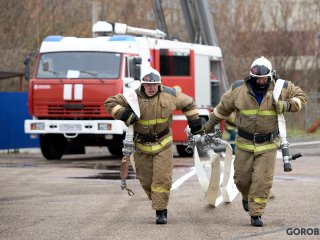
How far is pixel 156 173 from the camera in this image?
1180 centimetres

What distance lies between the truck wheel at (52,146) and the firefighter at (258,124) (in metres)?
13.3

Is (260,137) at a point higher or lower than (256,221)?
higher

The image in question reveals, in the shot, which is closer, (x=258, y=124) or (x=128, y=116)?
(x=258, y=124)

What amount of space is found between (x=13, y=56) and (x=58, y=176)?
18208 millimetres

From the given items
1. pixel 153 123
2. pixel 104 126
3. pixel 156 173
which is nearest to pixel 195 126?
pixel 153 123

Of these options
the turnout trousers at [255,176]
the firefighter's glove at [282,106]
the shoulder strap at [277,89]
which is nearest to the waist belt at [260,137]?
the turnout trousers at [255,176]

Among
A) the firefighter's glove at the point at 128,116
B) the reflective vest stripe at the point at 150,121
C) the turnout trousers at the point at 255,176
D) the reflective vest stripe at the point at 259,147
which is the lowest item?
the turnout trousers at the point at 255,176

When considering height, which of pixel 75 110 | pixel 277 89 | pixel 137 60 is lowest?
pixel 75 110

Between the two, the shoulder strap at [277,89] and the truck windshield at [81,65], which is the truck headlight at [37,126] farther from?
the shoulder strap at [277,89]

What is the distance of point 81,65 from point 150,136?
11.6m

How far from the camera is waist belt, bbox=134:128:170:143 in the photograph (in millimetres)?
11992

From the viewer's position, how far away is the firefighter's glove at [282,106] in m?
11.3

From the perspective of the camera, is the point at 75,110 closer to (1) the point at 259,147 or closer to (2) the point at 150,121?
(2) the point at 150,121

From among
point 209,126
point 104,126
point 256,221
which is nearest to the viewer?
point 256,221
